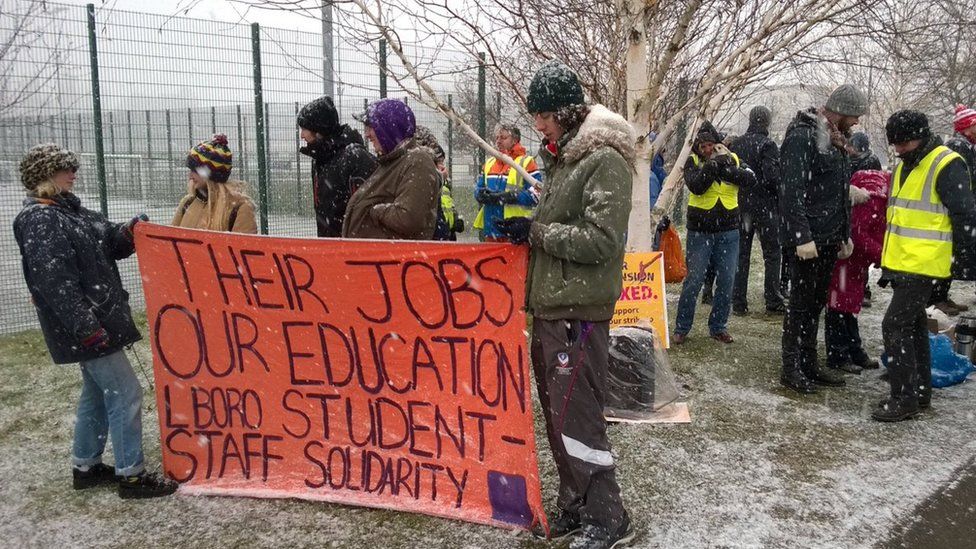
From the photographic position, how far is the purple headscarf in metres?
3.69

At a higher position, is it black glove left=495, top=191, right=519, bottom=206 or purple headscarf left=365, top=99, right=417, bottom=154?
purple headscarf left=365, top=99, right=417, bottom=154

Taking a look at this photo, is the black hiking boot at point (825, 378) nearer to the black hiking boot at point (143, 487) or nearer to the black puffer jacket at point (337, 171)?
the black puffer jacket at point (337, 171)

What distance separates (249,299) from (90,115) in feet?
14.0

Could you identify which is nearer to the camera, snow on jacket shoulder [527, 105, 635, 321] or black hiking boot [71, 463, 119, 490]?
snow on jacket shoulder [527, 105, 635, 321]

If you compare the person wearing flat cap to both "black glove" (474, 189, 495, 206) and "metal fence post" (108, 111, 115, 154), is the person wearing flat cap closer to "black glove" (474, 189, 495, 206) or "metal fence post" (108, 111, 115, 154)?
"black glove" (474, 189, 495, 206)

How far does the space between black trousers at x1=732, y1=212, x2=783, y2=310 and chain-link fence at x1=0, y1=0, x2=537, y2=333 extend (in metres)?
3.54

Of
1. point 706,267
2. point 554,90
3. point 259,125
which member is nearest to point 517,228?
point 554,90

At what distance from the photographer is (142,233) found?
3688mm

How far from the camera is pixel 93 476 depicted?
381 cm

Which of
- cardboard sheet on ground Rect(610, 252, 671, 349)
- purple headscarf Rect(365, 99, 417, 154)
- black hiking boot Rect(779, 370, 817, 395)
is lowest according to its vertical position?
black hiking boot Rect(779, 370, 817, 395)

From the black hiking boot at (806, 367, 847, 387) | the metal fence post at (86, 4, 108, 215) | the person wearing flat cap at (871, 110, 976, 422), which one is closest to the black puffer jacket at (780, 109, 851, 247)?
the person wearing flat cap at (871, 110, 976, 422)

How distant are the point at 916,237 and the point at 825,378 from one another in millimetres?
1357

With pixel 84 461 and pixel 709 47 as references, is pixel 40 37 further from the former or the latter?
pixel 709 47

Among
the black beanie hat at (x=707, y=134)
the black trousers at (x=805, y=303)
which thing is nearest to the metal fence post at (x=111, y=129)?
the black beanie hat at (x=707, y=134)
